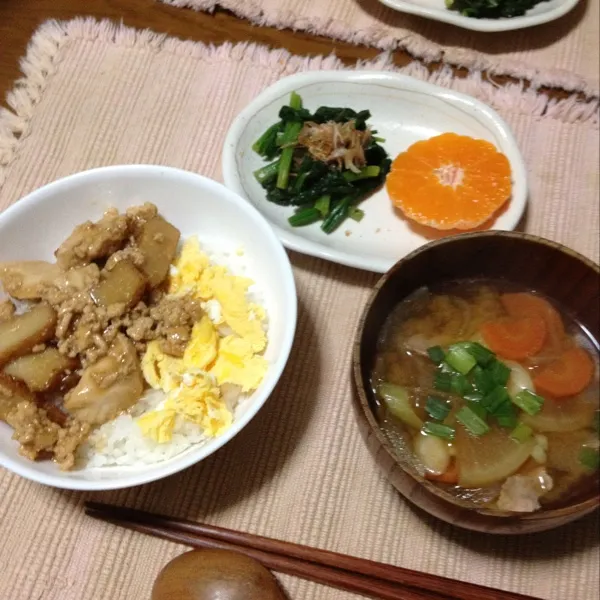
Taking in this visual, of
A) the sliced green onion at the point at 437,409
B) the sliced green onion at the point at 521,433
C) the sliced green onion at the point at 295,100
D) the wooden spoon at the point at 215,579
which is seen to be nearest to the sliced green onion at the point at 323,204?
the sliced green onion at the point at 295,100

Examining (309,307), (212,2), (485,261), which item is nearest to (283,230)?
(309,307)

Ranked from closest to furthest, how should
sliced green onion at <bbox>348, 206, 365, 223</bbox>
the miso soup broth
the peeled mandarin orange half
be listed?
the miso soup broth
the peeled mandarin orange half
sliced green onion at <bbox>348, 206, 365, 223</bbox>

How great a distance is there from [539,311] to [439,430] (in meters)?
0.35

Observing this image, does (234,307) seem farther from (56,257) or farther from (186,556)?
(186,556)

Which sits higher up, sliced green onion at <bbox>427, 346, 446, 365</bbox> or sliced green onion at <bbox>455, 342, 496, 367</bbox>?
sliced green onion at <bbox>455, 342, 496, 367</bbox>

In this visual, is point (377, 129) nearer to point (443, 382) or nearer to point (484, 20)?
point (484, 20)

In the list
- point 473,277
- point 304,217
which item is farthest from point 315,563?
point 304,217

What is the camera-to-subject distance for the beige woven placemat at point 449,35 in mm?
1885

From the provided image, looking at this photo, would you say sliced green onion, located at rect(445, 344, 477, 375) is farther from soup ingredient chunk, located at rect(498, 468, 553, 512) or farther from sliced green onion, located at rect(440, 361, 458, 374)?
soup ingredient chunk, located at rect(498, 468, 553, 512)

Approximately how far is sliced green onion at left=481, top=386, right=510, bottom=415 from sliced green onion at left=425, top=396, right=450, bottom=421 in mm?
74

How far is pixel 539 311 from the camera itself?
1347 mm

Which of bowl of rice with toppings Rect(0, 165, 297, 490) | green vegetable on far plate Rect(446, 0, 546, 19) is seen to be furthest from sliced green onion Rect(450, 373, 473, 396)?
green vegetable on far plate Rect(446, 0, 546, 19)

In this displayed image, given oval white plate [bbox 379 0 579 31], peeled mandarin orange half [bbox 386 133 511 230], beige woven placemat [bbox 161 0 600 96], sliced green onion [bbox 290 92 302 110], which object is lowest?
peeled mandarin orange half [bbox 386 133 511 230]

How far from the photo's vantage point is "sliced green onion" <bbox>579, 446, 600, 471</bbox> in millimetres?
1197
